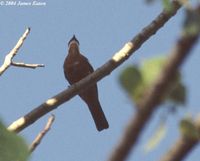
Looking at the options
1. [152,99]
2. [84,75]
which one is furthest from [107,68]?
[84,75]

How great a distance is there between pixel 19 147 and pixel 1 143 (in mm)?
227

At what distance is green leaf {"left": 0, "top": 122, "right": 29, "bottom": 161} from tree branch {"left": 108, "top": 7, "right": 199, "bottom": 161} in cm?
34

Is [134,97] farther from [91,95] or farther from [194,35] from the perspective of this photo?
[91,95]

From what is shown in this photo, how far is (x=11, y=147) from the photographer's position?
832 millimetres

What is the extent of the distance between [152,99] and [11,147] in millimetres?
486

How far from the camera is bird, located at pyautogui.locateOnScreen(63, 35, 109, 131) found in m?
8.19

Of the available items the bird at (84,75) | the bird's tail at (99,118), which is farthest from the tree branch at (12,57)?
the bird's tail at (99,118)

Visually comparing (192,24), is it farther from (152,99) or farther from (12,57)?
(12,57)

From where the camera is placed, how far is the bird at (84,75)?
26.9 ft

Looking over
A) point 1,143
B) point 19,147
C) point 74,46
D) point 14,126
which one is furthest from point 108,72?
point 74,46

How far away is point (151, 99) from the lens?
1.33ft

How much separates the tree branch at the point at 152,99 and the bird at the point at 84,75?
298 inches

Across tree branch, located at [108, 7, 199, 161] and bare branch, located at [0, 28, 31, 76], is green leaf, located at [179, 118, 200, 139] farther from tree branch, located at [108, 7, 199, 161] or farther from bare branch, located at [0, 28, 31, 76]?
bare branch, located at [0, 28, 31, 76]

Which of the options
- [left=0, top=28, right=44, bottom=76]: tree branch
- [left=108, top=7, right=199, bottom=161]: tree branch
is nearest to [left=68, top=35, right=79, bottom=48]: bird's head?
[left=0, top=28, right=44, bottom=76]: tree branch
